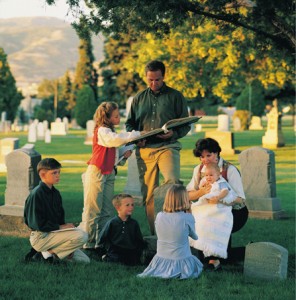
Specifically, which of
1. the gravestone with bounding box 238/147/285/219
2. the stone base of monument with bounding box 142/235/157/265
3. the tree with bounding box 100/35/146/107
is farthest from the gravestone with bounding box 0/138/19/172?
the tree with bounding box 100/35/146/107

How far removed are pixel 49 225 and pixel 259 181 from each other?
20.8 feet

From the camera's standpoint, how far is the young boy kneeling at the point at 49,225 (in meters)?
8.73

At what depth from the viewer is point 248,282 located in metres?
8.20

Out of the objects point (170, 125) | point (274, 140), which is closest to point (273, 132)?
point (274, 140)

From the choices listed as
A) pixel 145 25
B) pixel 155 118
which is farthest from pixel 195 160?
pixel 155 118

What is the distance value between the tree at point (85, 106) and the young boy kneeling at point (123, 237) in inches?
2386

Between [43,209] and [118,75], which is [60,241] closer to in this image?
[43,209]

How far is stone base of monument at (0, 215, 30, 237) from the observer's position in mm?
11805

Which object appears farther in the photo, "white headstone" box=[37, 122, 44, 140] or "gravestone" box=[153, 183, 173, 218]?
"white headstone" box=[37, 122, 44, 140]

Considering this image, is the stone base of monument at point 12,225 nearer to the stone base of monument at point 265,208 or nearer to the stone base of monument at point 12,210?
the stone base of monument at point 12,210

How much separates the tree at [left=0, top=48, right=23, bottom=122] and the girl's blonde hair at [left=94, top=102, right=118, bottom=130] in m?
65.8

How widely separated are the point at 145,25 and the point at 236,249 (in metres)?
4.37

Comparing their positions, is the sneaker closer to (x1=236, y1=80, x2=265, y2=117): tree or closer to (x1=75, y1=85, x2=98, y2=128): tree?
(x1=75, y1=85, x2=98, y2=128): tree

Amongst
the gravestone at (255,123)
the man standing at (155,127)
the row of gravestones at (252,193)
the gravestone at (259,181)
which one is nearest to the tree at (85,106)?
the gravestone at (255,123)
